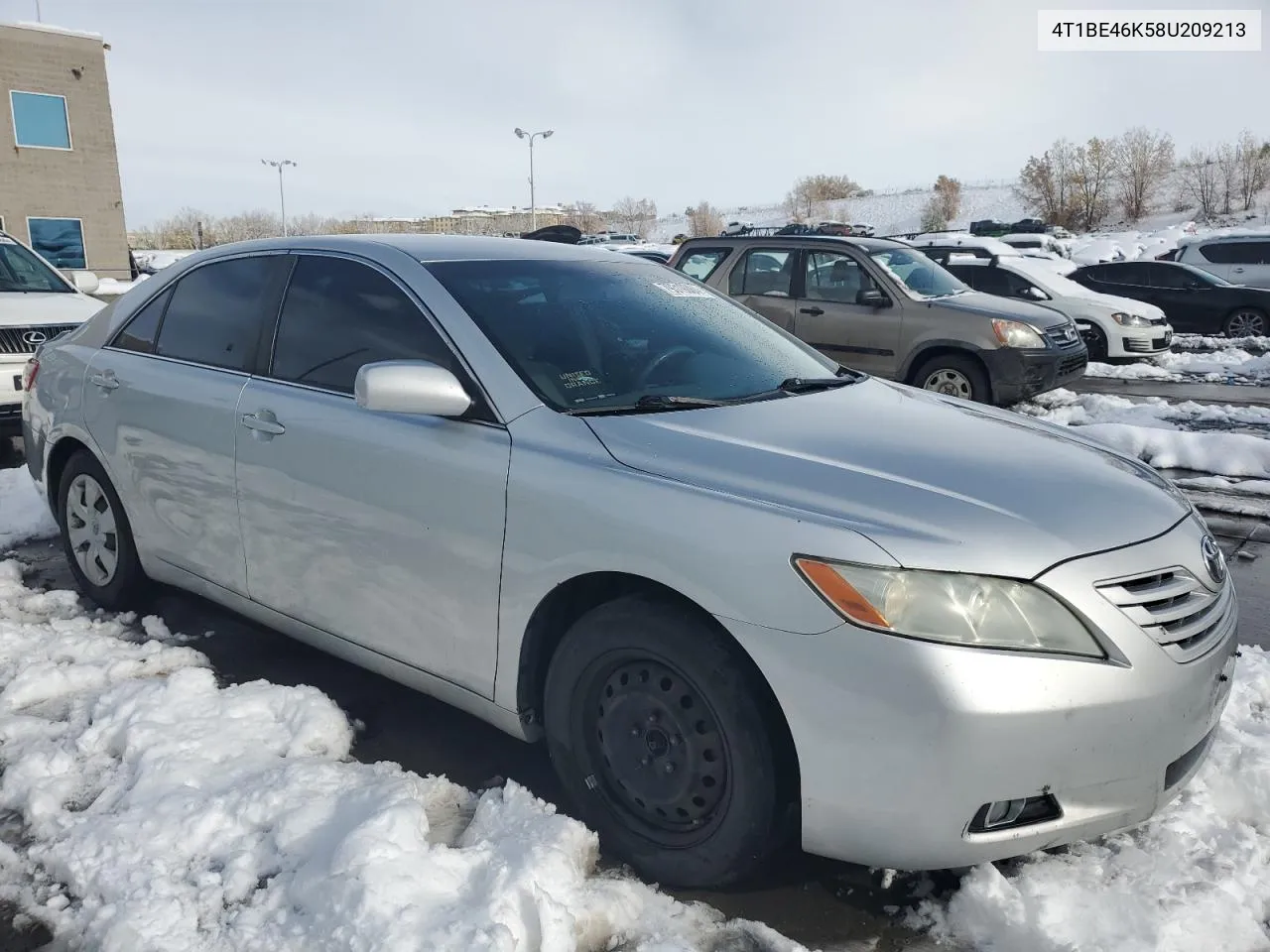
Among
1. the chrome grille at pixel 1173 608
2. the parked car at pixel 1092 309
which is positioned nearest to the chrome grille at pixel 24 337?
the chrome grille at pixel 1173 608

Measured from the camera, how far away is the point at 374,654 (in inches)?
127

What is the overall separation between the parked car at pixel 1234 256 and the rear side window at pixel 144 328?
18.4m

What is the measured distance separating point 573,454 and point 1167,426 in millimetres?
7787

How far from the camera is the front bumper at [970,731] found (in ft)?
6.97

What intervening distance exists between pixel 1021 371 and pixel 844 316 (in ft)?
5.35

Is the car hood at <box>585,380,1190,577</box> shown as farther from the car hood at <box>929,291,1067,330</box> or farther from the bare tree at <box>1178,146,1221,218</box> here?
the bare tree at <box>1178,146,1221,218</box>

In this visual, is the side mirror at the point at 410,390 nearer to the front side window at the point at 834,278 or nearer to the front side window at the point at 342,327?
the front side window at the point at 342,327

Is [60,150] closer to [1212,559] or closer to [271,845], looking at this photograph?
[271,845]

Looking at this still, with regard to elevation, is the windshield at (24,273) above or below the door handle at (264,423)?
above

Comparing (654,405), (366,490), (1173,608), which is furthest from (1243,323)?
(366,490)

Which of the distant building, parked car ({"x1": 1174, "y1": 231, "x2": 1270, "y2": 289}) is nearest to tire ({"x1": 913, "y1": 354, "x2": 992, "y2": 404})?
parked car ({"x1": 1174, "y1": 231, "x2": 1270, "y2": 289})

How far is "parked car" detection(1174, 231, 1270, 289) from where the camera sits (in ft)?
58.4

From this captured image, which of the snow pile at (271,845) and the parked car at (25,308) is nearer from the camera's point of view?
the snow pile at (271,845)

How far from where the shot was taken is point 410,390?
279cm
